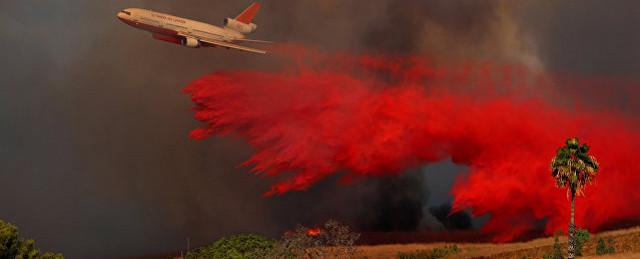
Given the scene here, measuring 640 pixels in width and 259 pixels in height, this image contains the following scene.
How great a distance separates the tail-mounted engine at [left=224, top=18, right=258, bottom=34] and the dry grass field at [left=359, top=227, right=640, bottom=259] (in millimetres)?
23474

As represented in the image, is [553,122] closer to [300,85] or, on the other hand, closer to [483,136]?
[483,136]

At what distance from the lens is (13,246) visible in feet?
271

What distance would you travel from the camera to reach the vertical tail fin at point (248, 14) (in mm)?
107062

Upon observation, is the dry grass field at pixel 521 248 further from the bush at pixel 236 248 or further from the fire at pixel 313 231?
the bush at pixel 236 248

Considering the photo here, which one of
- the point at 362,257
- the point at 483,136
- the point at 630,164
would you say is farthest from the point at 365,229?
the point at 630,164

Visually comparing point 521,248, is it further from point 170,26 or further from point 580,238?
point 170,26

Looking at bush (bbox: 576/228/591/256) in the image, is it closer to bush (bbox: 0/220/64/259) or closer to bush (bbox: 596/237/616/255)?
bush (bbox: 596/237/616/255)

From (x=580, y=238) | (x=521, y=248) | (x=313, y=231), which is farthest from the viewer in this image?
(x=313, y=231)

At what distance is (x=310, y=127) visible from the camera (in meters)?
109

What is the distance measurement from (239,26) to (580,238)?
3559 centimetres

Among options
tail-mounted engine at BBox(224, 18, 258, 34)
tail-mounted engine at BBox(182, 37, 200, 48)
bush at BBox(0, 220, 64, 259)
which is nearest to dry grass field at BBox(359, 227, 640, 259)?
tail-mounted engine at BBox(224, 18, 258, 34)

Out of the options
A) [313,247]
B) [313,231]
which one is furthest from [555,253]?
[313,231]

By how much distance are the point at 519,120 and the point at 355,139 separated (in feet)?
50.8

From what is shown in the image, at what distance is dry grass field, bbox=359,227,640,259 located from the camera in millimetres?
101875
